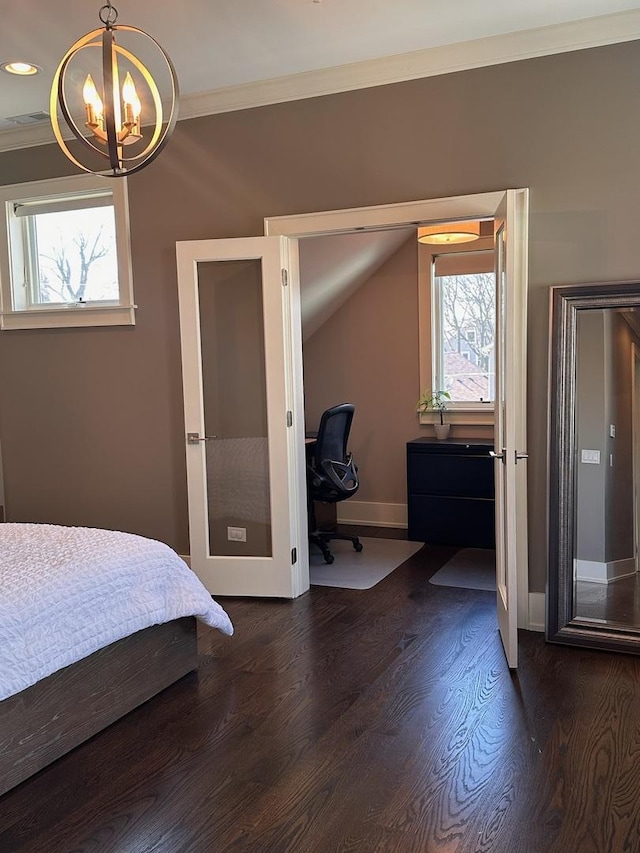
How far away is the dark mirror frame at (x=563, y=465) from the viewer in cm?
334

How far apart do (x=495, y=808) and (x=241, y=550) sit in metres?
2.31

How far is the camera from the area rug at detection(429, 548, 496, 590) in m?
4.32

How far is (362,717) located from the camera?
2.73 meters

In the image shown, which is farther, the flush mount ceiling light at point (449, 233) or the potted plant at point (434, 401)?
the potted plant at point (434, 401)

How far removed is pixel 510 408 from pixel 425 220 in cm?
119

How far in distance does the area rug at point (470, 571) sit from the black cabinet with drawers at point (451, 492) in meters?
0.13

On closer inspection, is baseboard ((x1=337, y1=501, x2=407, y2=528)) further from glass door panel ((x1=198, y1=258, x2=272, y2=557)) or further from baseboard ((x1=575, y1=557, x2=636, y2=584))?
baseboard ((x1=575, y1=557, x2=636, y2=584))

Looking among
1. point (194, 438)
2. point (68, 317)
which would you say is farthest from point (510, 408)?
point (68, 317)

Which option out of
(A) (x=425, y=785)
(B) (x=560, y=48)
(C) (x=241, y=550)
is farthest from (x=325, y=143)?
Result: (A) (x=425, y=785)

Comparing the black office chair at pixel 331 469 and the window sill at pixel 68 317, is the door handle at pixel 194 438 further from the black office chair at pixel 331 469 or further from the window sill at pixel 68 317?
the black office chair at pixel 331 469

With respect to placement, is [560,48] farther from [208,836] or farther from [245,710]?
[208,836]

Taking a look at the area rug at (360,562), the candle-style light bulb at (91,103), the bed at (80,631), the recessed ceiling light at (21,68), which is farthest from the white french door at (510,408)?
the recessed ceiling light at (21,68)

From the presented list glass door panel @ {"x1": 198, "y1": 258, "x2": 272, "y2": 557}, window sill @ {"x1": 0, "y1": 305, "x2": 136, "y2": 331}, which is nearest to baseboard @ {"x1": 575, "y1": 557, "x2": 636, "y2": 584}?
glass door panel @ {"x1": 198, "y1": 258, "x2": 272, "y2": 557}

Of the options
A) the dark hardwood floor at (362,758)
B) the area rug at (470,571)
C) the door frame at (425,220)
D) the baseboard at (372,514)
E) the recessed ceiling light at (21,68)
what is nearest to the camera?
the dark hardwood floor at (362,758)
